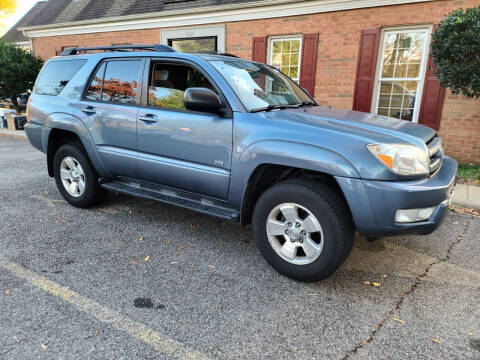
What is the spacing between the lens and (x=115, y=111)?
392 cm

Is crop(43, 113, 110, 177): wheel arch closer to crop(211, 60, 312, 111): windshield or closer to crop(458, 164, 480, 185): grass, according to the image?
crop(211, 60, 312, 111): windshield

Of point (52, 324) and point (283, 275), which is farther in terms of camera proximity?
point (283, 275)

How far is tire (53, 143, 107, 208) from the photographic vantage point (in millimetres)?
4367

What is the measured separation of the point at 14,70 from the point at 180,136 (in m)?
11.9

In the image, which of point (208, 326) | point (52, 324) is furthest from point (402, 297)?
point (52, 324)

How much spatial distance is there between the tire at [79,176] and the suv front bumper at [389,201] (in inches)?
123

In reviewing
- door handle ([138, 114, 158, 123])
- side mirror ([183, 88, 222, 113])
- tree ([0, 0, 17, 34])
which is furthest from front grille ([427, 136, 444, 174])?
tree ([0, 0, 17, 34])

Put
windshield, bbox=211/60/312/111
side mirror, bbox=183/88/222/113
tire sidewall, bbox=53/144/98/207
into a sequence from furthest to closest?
tire sidewall, bbox=53/144/98/207, windshield, bbox=211/60/312/111, side mirror, bbox=183/88/222/113

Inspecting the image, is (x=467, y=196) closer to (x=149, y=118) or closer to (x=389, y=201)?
(x=389, y=201)

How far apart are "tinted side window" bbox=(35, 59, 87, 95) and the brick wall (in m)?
6.35

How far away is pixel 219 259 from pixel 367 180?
1587 mm

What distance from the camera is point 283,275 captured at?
3066 mm

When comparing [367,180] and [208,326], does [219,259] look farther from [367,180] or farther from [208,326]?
[367,180]

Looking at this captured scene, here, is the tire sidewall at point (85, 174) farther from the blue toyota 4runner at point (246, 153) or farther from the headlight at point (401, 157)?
the headlight at point (401, 157)
